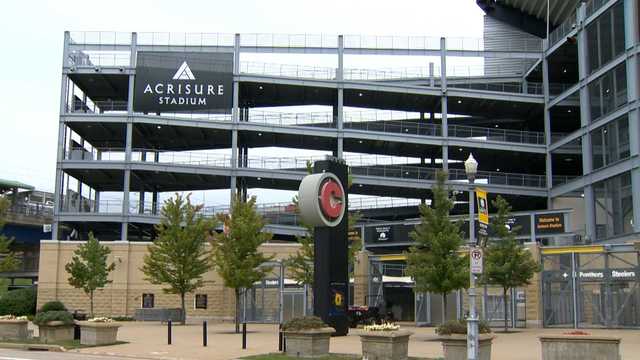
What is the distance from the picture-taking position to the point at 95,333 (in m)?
26.5

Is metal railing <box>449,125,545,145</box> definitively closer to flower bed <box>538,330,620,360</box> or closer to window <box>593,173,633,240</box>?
window <box>593,173,633,240</box>

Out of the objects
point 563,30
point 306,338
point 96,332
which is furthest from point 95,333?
point 563,30

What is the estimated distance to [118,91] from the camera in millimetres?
64688

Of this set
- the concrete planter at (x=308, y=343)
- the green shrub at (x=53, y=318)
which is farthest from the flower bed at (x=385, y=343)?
the green shrub at (x=53, y=318)

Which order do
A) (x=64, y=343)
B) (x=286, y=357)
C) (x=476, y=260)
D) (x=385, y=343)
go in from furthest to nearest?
(x=64, y=343)
(x=286, y=357)
(x=385, y=343)
(x=476, y=260)

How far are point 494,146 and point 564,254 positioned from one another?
2156 cm

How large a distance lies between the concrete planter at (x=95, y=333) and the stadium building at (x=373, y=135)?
58.8 ft

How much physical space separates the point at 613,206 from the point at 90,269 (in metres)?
34.3

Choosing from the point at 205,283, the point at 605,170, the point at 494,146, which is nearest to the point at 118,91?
the point at 205,283

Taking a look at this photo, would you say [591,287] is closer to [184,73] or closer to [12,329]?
[12,329]

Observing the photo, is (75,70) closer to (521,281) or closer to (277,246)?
(277,246)

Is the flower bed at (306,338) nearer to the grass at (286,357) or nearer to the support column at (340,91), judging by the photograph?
the grass at (286,357)

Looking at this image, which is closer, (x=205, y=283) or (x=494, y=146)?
(x=205, y=283)

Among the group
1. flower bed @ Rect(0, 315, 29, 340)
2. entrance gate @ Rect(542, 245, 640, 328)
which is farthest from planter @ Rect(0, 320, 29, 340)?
entrance gate @ Rect(542, 245, 640, 328)
